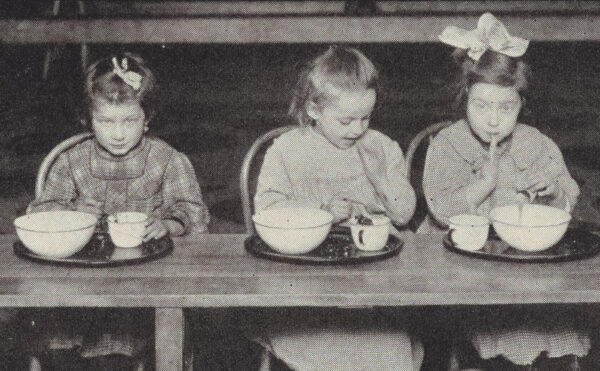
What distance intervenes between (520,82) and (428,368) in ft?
3.33

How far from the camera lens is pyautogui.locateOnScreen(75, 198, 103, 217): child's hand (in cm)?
297

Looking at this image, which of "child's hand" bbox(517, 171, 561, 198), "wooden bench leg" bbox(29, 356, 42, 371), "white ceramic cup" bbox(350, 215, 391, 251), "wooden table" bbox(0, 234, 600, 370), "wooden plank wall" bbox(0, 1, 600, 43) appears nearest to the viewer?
"wooden table" bbox(0, 234, 600, 370)

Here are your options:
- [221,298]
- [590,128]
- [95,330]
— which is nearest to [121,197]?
[95,330]

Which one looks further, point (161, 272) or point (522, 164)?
point (522, 164)

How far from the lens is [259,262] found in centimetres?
239

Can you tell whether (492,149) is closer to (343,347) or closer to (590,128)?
(343,347)

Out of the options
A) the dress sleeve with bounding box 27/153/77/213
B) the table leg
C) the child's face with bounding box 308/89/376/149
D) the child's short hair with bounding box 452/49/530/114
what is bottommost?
the table leg

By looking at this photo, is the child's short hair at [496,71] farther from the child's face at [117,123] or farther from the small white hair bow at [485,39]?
the child's face at [117,123]

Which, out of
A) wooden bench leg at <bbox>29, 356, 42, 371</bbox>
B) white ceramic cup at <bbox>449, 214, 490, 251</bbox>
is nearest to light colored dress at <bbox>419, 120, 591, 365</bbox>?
white ceramic cup at <bbox>449, 214, 490, 251</bbox>

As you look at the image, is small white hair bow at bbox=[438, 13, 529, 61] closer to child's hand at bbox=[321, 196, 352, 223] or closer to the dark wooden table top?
child's hand at bbox=[321, 196, 352, 223]

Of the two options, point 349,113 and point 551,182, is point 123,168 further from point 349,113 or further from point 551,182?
point 551,182

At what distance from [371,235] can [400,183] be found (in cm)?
73

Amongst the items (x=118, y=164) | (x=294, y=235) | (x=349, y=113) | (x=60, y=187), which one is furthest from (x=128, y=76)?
(x=294, y=235)

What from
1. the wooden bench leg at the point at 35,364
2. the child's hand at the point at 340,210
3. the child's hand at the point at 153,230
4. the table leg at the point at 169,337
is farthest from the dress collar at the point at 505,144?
the wooden bench leg at the point at 35,364
